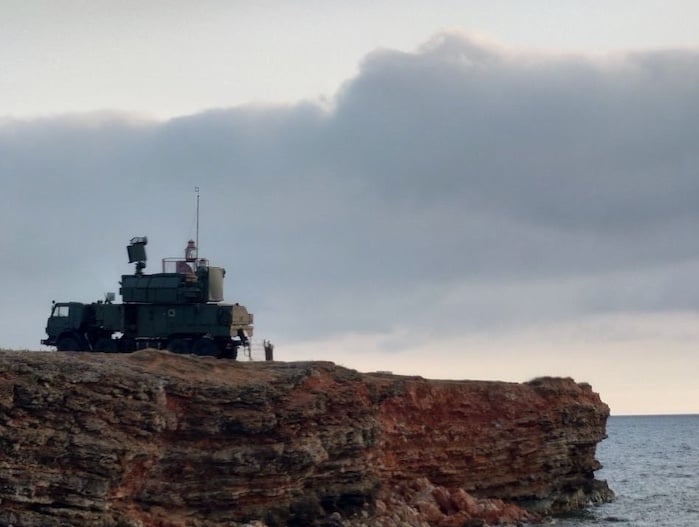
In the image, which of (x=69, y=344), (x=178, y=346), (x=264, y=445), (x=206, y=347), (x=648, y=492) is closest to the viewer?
(x=264, y=445)

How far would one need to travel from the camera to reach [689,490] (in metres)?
67.2

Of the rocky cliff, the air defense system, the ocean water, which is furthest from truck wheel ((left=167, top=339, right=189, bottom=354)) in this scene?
the ocean water

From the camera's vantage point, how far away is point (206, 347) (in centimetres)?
4459

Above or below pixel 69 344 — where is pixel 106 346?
below

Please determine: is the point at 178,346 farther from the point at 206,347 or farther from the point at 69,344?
the point at 69,344

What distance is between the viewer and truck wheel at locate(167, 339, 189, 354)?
4469 centimetres

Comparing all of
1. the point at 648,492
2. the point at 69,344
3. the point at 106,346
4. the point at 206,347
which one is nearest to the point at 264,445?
the point at 206,347

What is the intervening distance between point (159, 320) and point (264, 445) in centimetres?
1024

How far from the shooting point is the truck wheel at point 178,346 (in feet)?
147

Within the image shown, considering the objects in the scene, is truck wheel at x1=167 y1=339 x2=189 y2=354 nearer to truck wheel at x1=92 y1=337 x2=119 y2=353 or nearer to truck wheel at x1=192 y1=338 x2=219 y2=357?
truck wheel at x1=192 y1=338 x2=219 y2=357

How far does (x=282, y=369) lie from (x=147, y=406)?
23.9 feet

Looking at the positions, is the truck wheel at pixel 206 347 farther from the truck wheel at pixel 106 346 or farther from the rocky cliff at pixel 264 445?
the rocky cliff at pixel 264 445

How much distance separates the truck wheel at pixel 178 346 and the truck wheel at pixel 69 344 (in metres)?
3.84

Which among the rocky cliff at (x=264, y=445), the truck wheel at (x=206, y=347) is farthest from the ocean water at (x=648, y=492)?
the truck wheel at (x=206, y=347)
